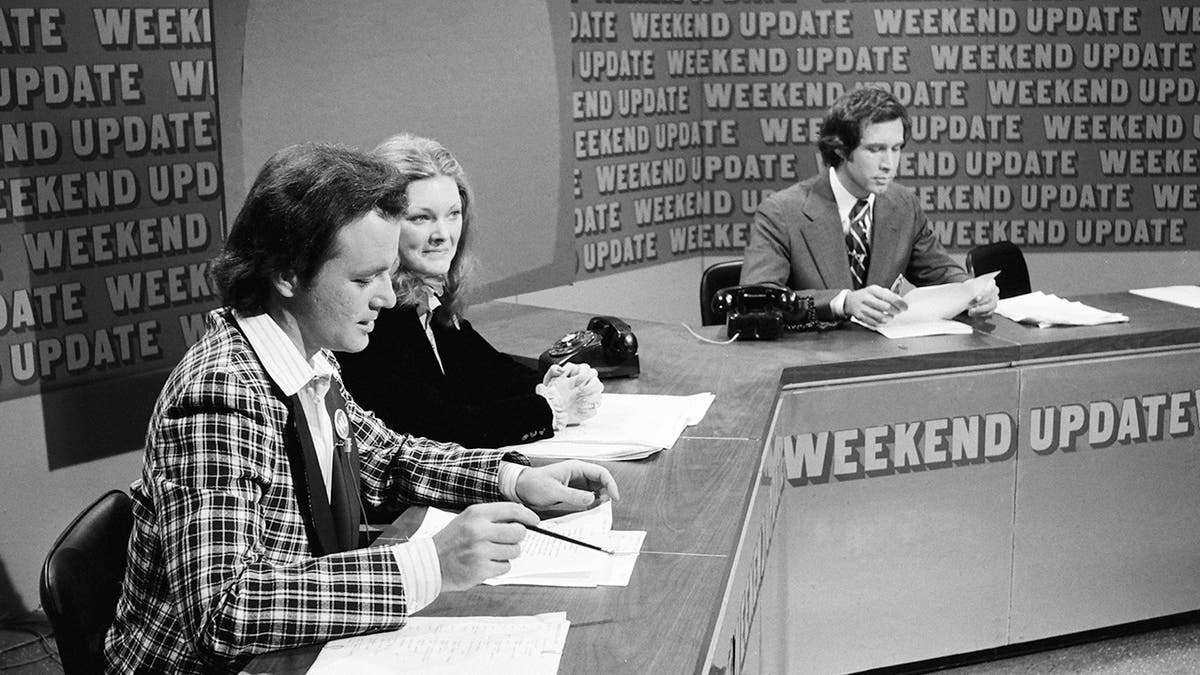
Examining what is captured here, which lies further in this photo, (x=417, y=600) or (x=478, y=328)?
(x=478, y=328)

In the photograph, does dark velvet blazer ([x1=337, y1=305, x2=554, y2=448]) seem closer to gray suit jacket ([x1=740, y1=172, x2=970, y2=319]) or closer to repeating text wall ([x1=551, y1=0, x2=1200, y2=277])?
gray suit jacket ([x1=740, y1=172, x2=970, y2=319])

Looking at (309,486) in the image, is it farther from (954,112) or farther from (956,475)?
(954,112)

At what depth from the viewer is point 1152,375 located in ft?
11.5

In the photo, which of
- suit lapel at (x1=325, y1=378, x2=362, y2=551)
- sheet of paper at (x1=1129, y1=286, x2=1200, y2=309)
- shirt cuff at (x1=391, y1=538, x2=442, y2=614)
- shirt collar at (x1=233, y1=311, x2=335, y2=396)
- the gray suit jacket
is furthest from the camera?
the gray suit jacket

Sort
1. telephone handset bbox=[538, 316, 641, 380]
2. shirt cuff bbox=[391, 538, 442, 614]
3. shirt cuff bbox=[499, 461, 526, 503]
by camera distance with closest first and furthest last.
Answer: shirt cuff bbox=[391, 538, 442, 614], shirt cuff bbox=[499, 461, 526, 503], telephone handset bbox=[538, 316, 641, 380]

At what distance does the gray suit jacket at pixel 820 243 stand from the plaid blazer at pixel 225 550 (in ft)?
8.33

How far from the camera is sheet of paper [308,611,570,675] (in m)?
1.48

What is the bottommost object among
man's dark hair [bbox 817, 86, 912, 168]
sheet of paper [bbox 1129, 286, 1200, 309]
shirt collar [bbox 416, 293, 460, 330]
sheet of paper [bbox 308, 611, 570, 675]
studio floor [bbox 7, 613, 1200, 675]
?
studio floor [bbox 7, 613, 1200, 675]

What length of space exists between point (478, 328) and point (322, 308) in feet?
6.28

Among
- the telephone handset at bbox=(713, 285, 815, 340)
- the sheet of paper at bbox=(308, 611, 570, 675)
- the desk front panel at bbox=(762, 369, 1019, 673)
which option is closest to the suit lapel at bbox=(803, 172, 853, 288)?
the telephone handset at bbox=(713, 285, 815, 340)

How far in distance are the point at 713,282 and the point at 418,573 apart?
8.67 ft

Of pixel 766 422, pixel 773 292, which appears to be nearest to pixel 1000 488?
pixel 773 292

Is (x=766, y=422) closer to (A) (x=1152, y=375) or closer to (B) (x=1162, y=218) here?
(A) (x=1152, y=375)

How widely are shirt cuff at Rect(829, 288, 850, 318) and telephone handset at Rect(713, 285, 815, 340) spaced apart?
0.37ft
